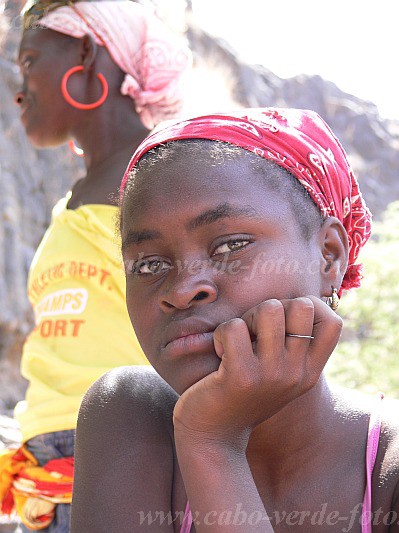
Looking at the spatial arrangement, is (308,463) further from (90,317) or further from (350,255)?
(90,317)

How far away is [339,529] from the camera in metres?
1.46

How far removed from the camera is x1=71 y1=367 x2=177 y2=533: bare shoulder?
5.05 feet

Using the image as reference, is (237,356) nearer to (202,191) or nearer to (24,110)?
(202,191)

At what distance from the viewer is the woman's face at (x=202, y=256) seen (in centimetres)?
135

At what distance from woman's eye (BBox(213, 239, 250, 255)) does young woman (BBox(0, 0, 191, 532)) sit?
90 cm

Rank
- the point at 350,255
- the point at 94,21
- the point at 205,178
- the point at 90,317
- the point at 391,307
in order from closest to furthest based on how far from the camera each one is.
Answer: the point at 205,178
the point at 350,255
the point at 90,317
the point at 94,21
the point at 391,307

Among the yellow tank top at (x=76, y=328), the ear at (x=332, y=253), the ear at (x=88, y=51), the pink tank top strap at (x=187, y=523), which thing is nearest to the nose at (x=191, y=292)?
the ear at (x=332, y=253)

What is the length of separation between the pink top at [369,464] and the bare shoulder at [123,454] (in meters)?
0.04

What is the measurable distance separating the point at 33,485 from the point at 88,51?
5.04 ft

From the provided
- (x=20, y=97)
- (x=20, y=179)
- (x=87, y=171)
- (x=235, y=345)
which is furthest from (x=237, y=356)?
(x=20, y=179)

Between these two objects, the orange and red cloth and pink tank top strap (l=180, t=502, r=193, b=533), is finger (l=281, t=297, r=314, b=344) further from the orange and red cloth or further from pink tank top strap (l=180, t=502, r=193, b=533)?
the orange and red cloth

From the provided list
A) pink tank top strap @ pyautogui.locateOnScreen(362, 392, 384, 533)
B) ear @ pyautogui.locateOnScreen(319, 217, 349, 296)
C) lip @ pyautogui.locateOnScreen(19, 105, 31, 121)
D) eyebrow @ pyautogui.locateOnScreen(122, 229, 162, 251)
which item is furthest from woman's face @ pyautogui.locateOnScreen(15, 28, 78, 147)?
pink tank top strap @ pyautogui.locateOnScreen(362, 392, 384, 533)

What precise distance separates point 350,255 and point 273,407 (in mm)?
586

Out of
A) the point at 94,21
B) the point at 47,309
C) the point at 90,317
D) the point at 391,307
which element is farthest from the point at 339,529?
the point at 391,307
